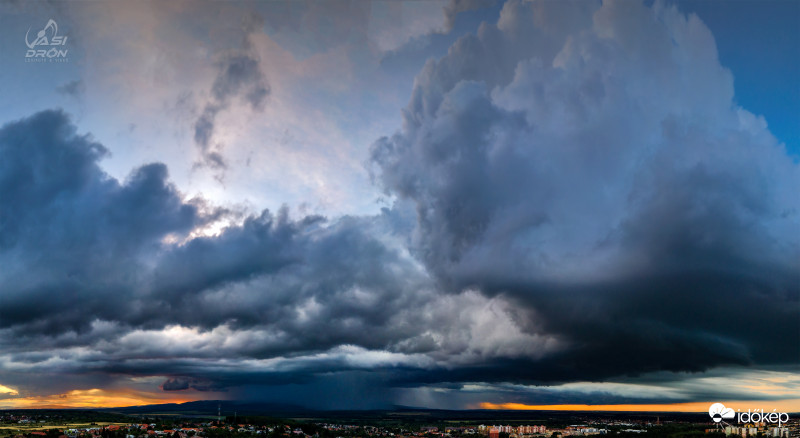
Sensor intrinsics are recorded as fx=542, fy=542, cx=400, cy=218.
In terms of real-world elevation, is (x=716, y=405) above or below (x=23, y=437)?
above

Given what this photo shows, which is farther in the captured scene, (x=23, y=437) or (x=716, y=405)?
(x=23, y=437)

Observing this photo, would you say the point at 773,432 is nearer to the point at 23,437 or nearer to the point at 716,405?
the point at 716,405

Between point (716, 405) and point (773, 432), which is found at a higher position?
point (716, 405)

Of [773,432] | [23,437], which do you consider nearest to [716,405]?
[773,432]

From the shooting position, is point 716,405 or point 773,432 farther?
point 773,432
